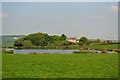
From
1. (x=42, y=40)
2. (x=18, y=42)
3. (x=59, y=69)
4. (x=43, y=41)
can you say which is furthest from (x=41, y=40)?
(x=59, y=69)

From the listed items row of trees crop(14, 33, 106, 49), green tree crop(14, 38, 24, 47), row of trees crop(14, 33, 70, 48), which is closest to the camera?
green tree crop(14, 38, 24, 47)

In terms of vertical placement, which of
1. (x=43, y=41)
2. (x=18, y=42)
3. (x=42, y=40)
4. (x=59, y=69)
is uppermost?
(x=42, y=40)

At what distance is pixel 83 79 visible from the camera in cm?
1191

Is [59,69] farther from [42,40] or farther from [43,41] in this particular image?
[42,40]

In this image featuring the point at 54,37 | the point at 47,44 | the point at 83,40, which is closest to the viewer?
the point at 47,44

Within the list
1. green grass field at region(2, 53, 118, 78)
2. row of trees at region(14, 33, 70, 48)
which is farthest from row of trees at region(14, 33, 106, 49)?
green grass field at region(2, 53, 118, 78)

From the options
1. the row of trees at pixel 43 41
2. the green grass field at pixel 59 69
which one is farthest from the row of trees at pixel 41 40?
the green grass field at pixel 59 69

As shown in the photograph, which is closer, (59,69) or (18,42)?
(59,69)

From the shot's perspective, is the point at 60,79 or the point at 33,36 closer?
the point at 60,79

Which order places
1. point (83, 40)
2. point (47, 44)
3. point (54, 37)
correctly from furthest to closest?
Answer: point (83, 40), point (54, 37), point (47, 44)

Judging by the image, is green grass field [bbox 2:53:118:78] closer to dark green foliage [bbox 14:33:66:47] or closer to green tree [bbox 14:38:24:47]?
green tree [bbox 14:38:24:47]

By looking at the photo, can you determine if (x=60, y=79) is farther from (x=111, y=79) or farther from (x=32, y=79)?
(x=111, y=79)

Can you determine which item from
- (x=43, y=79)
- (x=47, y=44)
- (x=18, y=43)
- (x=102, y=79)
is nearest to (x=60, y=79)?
(x=43, y=79)

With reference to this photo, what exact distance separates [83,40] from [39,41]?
22.7m
